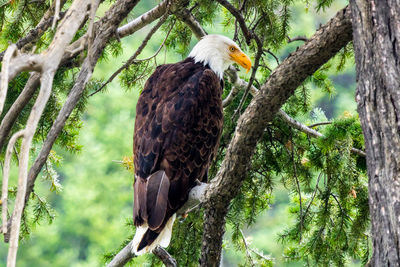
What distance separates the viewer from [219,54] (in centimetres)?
379

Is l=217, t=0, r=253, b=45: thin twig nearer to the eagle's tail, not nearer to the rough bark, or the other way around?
the rough bark

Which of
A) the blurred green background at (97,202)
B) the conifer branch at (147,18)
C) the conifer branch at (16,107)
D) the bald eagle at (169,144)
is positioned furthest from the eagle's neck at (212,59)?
the blurred green background at (97,202)

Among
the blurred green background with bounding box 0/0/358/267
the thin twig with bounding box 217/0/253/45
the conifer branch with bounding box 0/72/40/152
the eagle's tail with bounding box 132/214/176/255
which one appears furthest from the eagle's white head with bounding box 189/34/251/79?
the blurred green background with bounding box 0/0/358/267

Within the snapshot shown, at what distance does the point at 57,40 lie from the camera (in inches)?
50.8

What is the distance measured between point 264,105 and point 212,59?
1.62 metres

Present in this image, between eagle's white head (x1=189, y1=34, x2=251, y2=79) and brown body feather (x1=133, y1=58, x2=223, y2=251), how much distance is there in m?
0.37

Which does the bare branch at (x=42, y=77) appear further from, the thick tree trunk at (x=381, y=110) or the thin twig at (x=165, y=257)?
the thin twig at (x=165, y=257)

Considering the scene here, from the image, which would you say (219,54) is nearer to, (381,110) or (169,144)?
(169,144)

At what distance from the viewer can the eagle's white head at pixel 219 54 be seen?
376cm

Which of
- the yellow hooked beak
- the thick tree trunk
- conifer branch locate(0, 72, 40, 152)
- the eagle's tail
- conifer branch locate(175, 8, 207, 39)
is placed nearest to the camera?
the thick tree trunk

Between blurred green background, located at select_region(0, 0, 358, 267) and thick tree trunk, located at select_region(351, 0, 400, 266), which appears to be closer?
thick tree trunk, located at select_region(351, 0, 400, 266)

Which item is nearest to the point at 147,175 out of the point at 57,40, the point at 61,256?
the point at 57,40

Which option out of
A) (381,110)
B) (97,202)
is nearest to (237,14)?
(381,110)

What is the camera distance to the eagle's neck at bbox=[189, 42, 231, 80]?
3758mm
